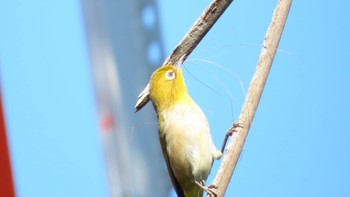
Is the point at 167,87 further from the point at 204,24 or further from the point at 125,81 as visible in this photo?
the point at 125,81

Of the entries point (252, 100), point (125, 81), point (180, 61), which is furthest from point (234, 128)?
point (125, 81)

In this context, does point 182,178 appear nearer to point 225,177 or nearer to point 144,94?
point 144,94

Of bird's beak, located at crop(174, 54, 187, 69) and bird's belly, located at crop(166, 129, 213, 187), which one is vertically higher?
bird's beak, located at crop(174, 54, 187, 69)

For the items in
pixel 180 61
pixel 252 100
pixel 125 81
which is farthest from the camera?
pixel 125 81

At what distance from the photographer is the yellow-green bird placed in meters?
1.12

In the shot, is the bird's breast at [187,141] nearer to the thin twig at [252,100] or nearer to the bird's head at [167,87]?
the bird's head at [167,87]

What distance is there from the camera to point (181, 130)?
1.13 metres

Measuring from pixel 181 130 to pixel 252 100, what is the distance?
0.22 metres

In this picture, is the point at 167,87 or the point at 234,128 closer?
the point at 234,128

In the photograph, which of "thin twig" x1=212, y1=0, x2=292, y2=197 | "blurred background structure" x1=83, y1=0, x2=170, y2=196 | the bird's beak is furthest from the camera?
"blurred background structure" x1=83, y1=0, x2=170, y2=196

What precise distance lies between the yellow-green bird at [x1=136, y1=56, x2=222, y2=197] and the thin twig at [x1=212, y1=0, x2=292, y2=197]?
18 cm

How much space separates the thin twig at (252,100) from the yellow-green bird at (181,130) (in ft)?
0.58

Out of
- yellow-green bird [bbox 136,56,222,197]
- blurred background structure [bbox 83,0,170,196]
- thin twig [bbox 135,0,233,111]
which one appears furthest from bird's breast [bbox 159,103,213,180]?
blurred background structure [bbox 83,0,170,196]

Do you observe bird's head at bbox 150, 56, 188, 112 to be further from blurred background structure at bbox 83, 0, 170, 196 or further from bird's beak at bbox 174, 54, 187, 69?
blurred background structure at bbox 83, 0, 170, 196
